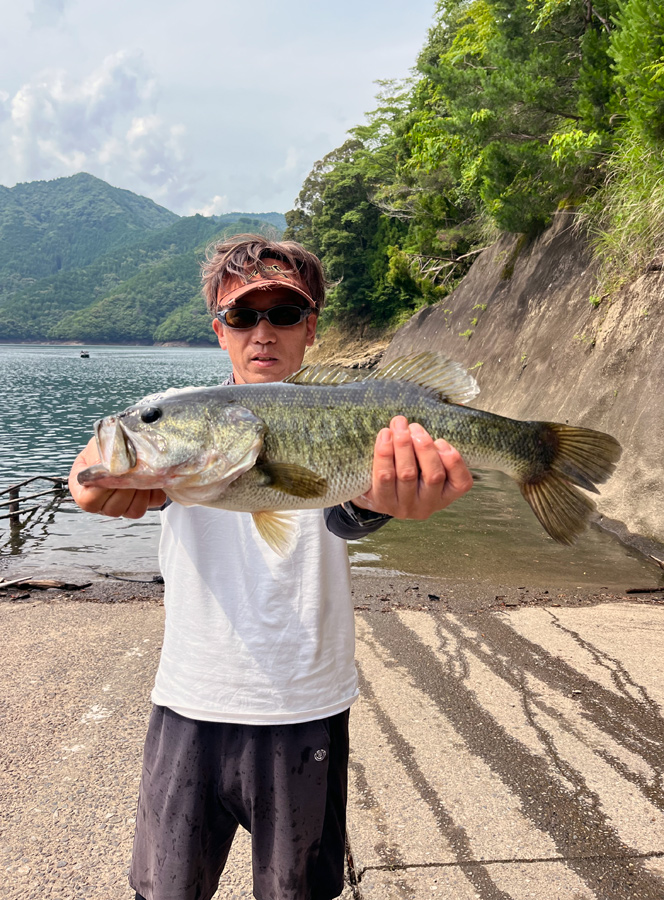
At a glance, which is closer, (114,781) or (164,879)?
(164,879)

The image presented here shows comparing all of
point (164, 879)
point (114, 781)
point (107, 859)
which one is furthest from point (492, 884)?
point (114, 781)

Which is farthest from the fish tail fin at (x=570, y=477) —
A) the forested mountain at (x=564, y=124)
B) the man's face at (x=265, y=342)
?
the forested mountain at (x=564, y=124)

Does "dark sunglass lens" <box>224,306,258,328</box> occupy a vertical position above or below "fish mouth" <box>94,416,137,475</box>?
above

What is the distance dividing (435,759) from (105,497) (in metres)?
3.00

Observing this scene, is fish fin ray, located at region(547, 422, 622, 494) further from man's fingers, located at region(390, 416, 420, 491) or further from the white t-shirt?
the white t-shirt

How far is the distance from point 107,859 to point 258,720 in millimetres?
1830

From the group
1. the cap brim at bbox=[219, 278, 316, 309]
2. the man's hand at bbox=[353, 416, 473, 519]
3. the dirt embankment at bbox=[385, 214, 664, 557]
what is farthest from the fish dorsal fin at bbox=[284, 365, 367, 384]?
the dirt embankment at bbox=[385, 214, 664, 557]

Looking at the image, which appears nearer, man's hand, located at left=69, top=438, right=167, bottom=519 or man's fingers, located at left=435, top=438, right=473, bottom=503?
man's hand, located at left=69, top=438, right=167, bottom=519

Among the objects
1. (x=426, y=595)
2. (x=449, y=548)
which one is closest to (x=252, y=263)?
(x=426, y=595)

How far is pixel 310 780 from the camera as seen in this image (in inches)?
80.4

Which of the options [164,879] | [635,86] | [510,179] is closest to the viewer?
[164,879]

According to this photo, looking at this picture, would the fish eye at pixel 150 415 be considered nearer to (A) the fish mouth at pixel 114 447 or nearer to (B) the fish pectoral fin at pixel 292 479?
(A) the fish mouth at pixel 114 447

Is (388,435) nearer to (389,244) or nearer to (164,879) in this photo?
(164,879)

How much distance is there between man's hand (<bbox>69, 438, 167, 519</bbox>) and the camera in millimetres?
1998
